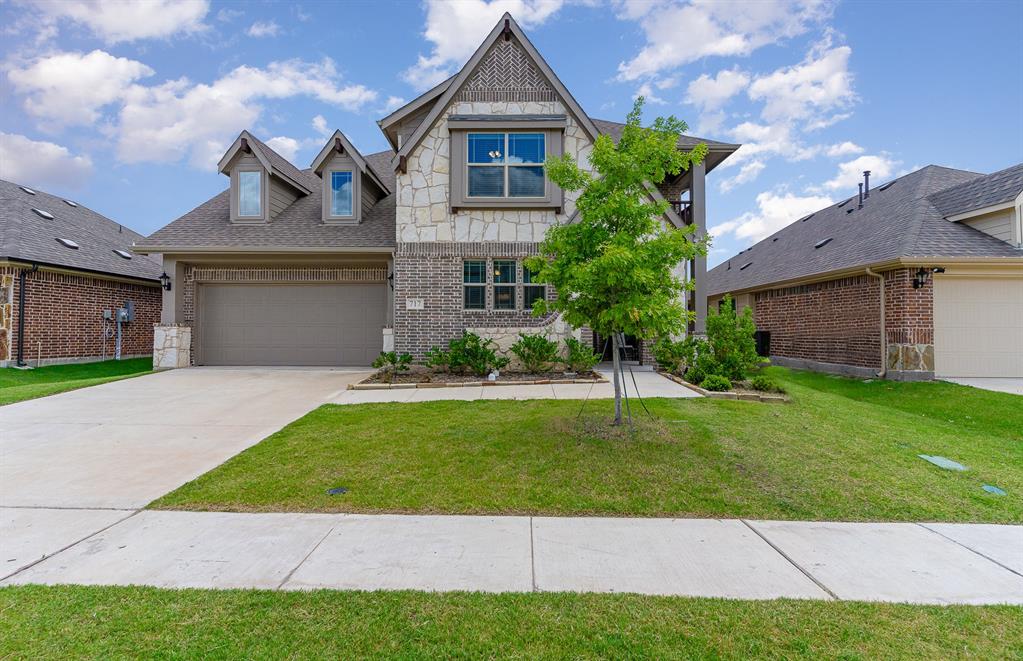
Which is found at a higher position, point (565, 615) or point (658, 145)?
point (658, 145)

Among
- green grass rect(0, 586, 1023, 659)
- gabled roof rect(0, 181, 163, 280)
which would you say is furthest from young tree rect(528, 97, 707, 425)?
gabled roof rect(0, 181, 163, 280)

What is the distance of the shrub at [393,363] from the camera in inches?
439

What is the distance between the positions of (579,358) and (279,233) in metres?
9.50

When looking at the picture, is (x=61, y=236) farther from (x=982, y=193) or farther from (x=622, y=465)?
(x=982, y=193)

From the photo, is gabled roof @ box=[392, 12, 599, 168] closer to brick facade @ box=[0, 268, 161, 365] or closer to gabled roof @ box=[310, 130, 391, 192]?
Result: gabled roof @ box=[310, 130, 391, 192]

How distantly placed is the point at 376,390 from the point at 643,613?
8146mm

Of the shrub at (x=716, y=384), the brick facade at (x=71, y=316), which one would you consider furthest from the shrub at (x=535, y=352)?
the brick facade at (x=71, y=316)

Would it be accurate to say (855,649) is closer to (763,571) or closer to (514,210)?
(763,571)

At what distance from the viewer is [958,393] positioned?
10273 mm

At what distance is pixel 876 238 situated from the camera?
45.9ft

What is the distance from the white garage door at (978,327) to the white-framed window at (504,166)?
35.4 feet

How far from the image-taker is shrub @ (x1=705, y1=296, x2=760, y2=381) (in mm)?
9898

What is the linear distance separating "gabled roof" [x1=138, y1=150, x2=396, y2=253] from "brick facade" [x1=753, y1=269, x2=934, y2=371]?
13.3 m

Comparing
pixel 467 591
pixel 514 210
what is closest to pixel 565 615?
pixel 467 591
